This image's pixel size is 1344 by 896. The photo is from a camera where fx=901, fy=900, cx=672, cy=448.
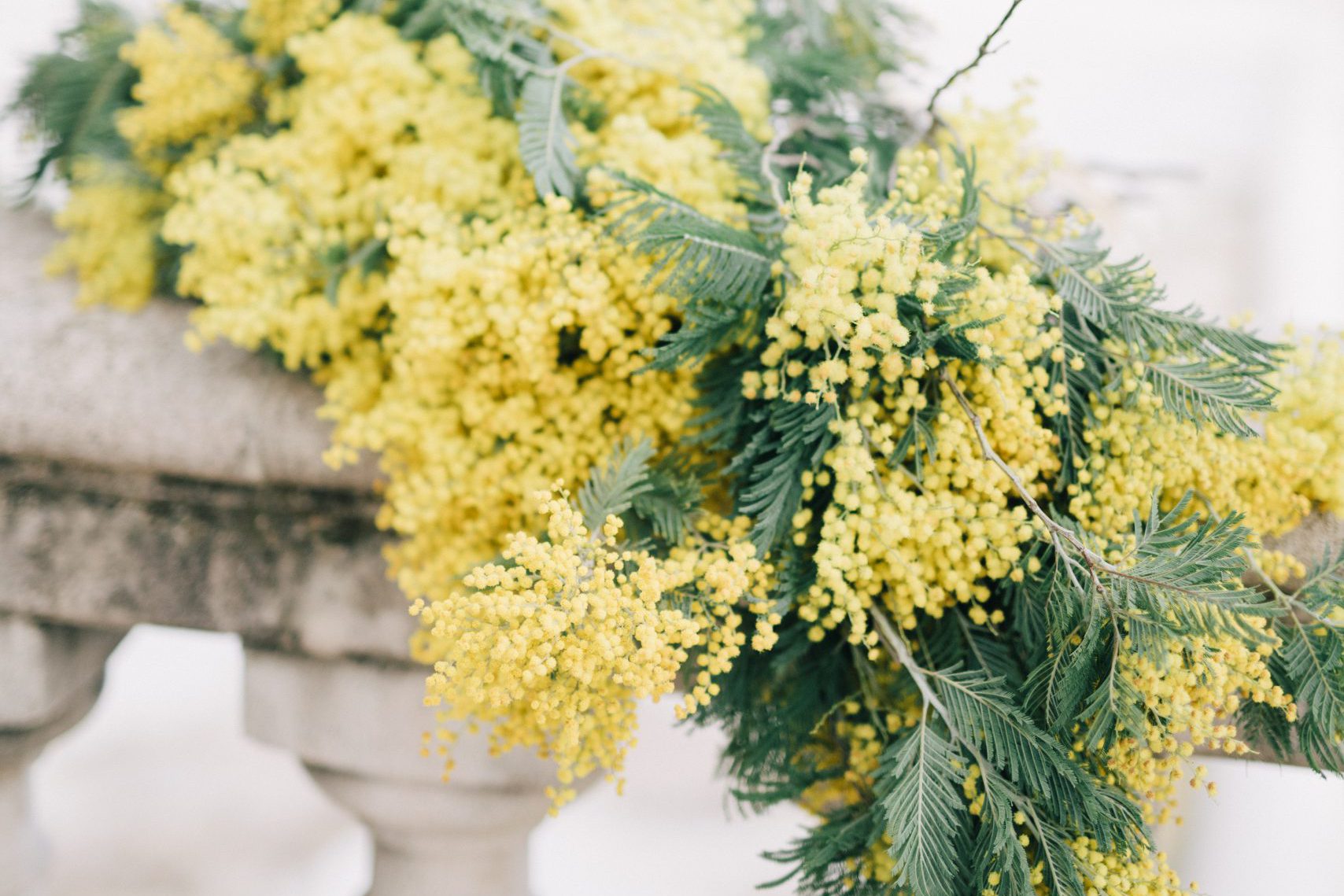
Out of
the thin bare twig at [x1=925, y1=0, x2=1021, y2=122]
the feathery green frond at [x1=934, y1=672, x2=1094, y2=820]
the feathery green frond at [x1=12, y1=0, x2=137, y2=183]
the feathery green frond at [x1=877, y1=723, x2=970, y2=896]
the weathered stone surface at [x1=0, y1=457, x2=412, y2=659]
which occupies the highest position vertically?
the thin bare twig at [x1=925, y1=0, x2=1021, y2=122]

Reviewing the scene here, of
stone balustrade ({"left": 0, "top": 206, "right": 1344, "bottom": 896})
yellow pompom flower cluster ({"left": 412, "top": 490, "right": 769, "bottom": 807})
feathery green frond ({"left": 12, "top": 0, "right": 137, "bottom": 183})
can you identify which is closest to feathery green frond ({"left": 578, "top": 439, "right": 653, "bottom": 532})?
yellow pompom flower cluster ({"left": 412, "top": 490, "right": 769, "bottom": 807})

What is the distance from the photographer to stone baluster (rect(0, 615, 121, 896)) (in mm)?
1037

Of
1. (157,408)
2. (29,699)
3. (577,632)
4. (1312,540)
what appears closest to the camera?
(577,632)

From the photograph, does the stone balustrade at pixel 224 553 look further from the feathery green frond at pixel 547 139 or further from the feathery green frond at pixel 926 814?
the feathery green frond at pixel 926 814

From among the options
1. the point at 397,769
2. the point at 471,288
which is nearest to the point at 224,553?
the point at 397,769

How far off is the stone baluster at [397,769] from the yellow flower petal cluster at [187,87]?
1.92 feet

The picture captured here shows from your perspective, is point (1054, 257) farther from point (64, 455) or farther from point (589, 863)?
point (589, 863)

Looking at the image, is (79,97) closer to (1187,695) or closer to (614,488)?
(614,488)

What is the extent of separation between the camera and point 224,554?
0.98 meters

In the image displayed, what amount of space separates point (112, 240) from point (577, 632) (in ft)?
2.66

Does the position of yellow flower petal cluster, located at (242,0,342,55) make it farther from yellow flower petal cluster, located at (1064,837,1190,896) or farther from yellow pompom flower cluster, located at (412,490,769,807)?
yellow flower petal cluster, located at (1064,837,1190,896)

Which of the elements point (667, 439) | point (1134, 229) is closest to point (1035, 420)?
point (667, 439)

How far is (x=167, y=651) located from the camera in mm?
2545

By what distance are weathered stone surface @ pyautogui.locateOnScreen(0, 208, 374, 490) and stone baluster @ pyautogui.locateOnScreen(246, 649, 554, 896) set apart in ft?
0.82
